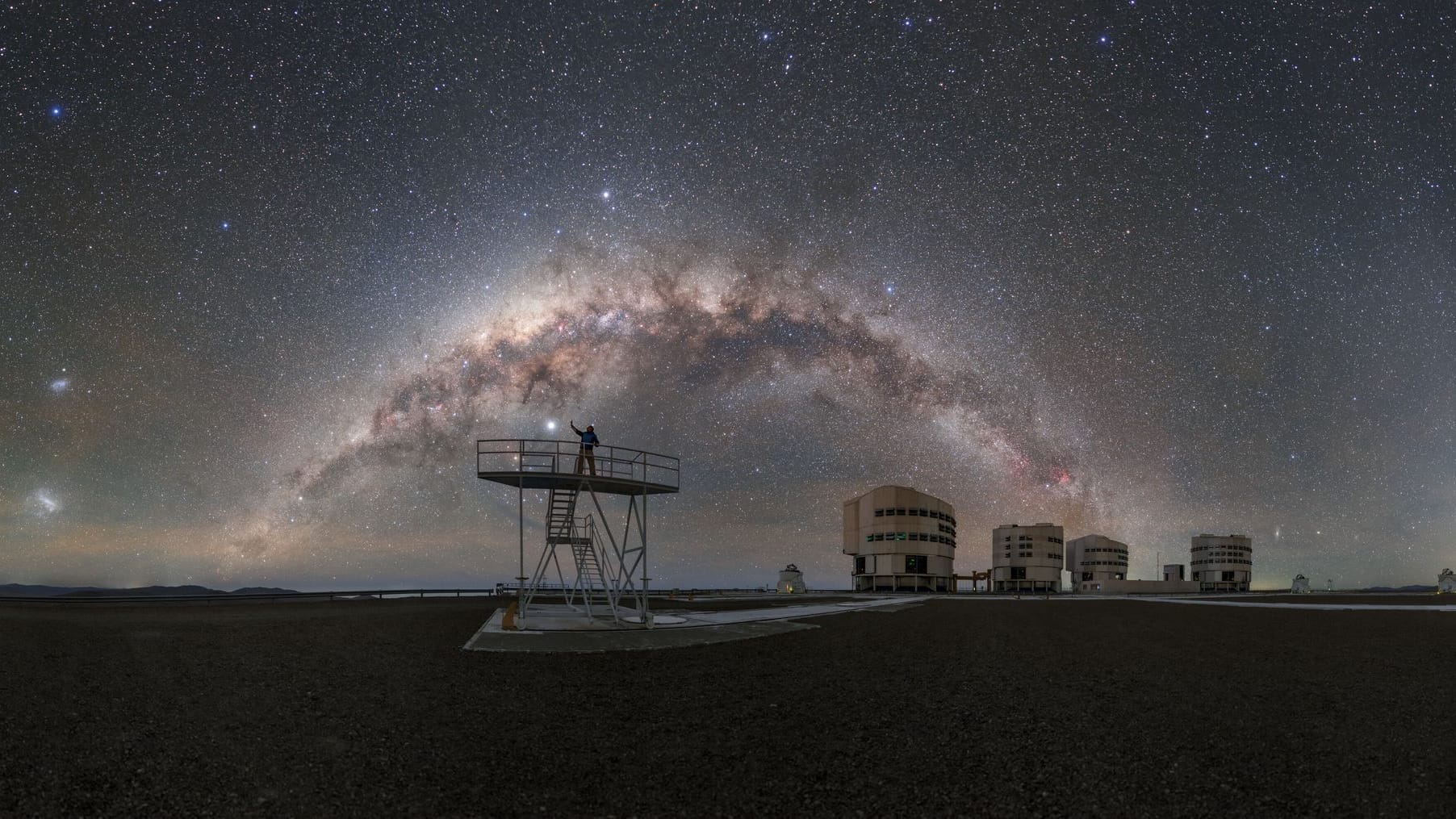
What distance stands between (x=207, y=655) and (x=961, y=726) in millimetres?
14692

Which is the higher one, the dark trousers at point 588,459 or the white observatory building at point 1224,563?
the dark trousers at point 588,459

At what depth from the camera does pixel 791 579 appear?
6350 centimetres

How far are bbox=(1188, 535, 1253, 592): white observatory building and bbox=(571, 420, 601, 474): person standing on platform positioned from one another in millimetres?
124075

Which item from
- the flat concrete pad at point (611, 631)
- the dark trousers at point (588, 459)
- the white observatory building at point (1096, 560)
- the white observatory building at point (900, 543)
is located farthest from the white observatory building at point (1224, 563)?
the dark trousers at point (588, 459)

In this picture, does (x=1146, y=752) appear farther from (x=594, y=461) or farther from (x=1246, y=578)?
(x=1246, y=578)

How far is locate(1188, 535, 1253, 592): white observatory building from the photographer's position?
372 ft

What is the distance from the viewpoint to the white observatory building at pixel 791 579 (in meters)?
63.0

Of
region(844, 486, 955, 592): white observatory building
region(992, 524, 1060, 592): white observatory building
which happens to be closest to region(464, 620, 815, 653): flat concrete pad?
region(844, 486, 955, 592): white observatory building

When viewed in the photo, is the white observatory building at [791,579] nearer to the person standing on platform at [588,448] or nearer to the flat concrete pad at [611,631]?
the flat concrete pad at [611,631]

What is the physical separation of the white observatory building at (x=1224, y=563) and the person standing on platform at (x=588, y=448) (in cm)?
12407

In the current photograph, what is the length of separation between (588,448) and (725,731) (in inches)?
590

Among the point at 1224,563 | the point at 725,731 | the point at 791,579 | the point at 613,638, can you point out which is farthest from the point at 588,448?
the point at 1224,563

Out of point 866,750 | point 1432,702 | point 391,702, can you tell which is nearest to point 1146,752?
point 866,750

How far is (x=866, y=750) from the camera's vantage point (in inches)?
280
